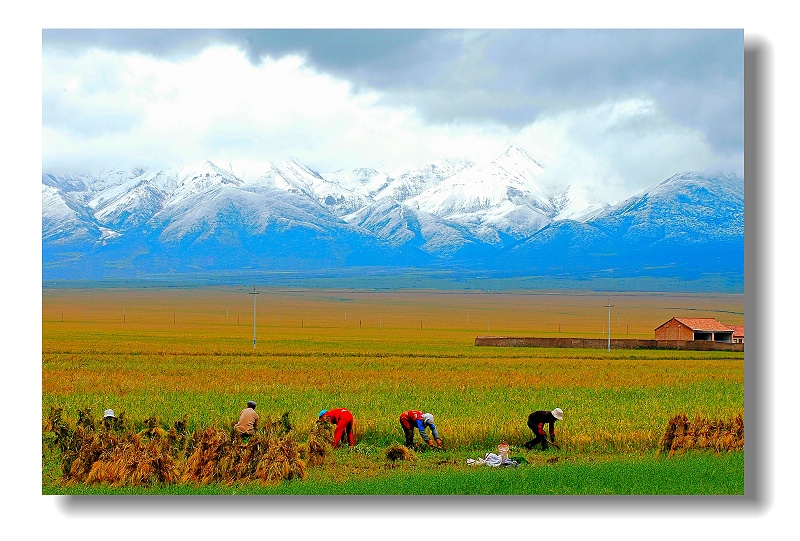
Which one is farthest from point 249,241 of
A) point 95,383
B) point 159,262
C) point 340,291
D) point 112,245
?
point 95,383

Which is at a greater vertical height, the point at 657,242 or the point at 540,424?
the point at 657,242

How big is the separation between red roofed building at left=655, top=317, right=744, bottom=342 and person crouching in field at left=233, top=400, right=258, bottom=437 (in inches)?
1215

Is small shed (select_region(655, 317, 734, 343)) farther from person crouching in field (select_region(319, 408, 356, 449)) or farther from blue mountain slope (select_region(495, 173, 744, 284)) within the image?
person crouching in field (select_region(319, 408, 356, 449))

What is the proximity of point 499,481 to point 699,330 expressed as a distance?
3101 centimetres

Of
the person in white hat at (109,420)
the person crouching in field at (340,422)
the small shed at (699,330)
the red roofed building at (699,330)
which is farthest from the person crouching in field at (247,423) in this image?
the red roofed building at (699,330)

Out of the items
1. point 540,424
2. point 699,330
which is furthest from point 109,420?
point 699,330

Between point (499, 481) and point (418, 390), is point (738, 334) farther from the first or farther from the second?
point (499, 481)

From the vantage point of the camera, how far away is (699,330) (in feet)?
131

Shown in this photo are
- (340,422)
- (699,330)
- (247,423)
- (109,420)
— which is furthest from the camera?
(699,330)

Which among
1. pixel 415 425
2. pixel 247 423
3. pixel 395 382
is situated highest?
pixel 247 423

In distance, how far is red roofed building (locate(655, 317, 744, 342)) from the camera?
39.6m

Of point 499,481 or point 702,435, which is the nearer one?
point 499,481

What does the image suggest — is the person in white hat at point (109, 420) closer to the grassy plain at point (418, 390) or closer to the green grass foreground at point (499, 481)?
the grassy plain at point (418, 390)

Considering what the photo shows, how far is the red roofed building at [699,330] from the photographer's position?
39.6 metres
